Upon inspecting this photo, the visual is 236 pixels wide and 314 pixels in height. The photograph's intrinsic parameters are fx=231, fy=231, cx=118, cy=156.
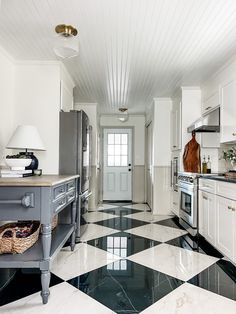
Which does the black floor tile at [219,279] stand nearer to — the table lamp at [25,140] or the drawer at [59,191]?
the drawer at [59,191]

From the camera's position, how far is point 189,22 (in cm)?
206

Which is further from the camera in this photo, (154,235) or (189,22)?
(154,235)

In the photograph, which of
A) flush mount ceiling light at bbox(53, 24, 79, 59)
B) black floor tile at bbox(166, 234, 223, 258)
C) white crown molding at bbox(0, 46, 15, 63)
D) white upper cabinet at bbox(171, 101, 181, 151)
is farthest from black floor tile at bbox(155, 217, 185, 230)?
white crown molding at bbox(0, 46, 15, 63)

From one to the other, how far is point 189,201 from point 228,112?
1.28m

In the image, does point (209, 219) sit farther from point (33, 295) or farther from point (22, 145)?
point (22, 145)

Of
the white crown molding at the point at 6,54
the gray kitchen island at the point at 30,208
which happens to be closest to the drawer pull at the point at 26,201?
the gray kitchen island at the point at 30,208

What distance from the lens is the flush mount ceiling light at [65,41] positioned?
2029 mm

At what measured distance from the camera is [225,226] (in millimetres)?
2279

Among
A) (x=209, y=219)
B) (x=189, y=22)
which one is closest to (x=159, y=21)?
(x=189, y=22)

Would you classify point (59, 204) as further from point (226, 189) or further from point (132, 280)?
point (226, 189)

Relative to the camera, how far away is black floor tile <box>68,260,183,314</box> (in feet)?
5.30

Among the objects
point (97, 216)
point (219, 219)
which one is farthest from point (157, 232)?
point (97, 216)

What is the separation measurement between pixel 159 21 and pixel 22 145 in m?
1.69

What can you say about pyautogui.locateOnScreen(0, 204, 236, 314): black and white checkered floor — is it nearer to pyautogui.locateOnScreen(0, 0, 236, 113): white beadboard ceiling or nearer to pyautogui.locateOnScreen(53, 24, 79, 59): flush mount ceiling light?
pyautogui.locateOnScreen(53, 24, 79, 59): flush mount ceiling light
